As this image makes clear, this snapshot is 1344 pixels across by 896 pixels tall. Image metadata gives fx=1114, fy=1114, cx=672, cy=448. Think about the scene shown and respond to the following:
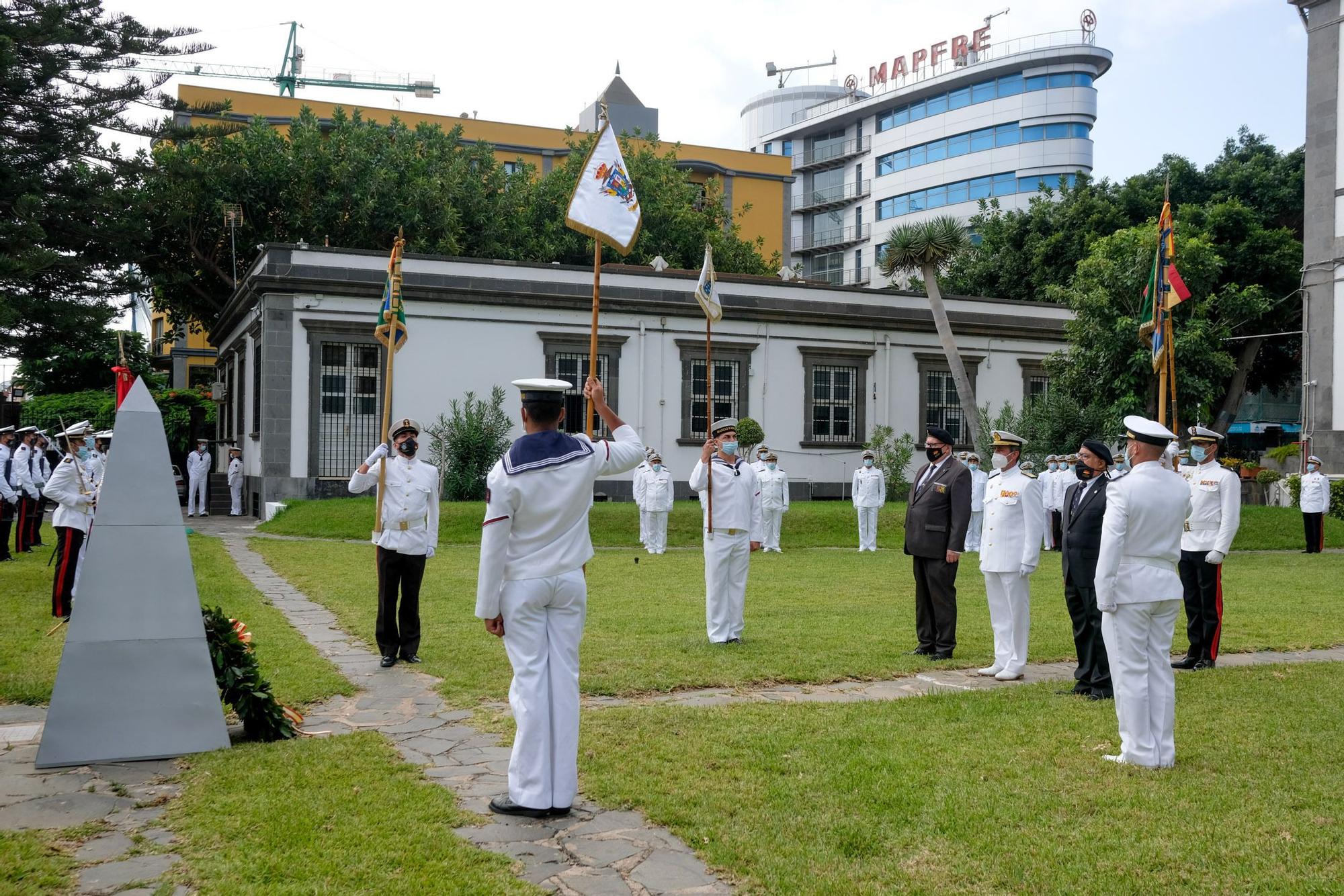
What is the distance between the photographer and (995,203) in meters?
44.3

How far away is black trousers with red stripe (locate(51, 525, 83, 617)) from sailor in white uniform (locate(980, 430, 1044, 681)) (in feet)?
28.5

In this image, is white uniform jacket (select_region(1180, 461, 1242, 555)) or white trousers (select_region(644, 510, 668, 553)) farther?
white trousers (select_region(644, 510, 668, 553))

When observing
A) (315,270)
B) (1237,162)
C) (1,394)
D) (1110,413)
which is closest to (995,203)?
(1237,162)

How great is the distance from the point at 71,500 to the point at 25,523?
839 cm

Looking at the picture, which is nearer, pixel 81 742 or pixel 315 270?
pixel 81 742

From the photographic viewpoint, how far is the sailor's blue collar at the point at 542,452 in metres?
5.44

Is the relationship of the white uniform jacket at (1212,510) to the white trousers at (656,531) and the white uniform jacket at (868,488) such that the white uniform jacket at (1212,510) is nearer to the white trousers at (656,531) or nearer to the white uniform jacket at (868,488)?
the white uniform jacket at (868,488)

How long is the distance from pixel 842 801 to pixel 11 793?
404 centimetres

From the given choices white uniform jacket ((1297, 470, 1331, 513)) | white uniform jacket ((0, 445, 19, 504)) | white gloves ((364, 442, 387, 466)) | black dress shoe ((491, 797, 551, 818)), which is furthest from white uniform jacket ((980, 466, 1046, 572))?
white uniform jacket ((1297, 470, 1331, 513))

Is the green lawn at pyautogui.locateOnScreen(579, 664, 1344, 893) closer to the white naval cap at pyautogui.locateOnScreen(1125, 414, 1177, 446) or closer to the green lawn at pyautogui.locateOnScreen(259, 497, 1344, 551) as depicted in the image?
→ the white naval cap at pyautogui.locateOnScreen(1125, 414, 1177, 446)

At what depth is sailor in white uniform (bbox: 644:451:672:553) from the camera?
20.7m

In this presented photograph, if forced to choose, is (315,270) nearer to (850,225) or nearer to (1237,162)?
(1237,162)

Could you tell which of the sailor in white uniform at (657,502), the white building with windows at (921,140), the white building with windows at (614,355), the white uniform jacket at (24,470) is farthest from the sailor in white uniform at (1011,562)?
the white building with windows at (921,140)

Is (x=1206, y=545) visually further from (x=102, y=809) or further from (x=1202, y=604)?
(x=102, y=809)
